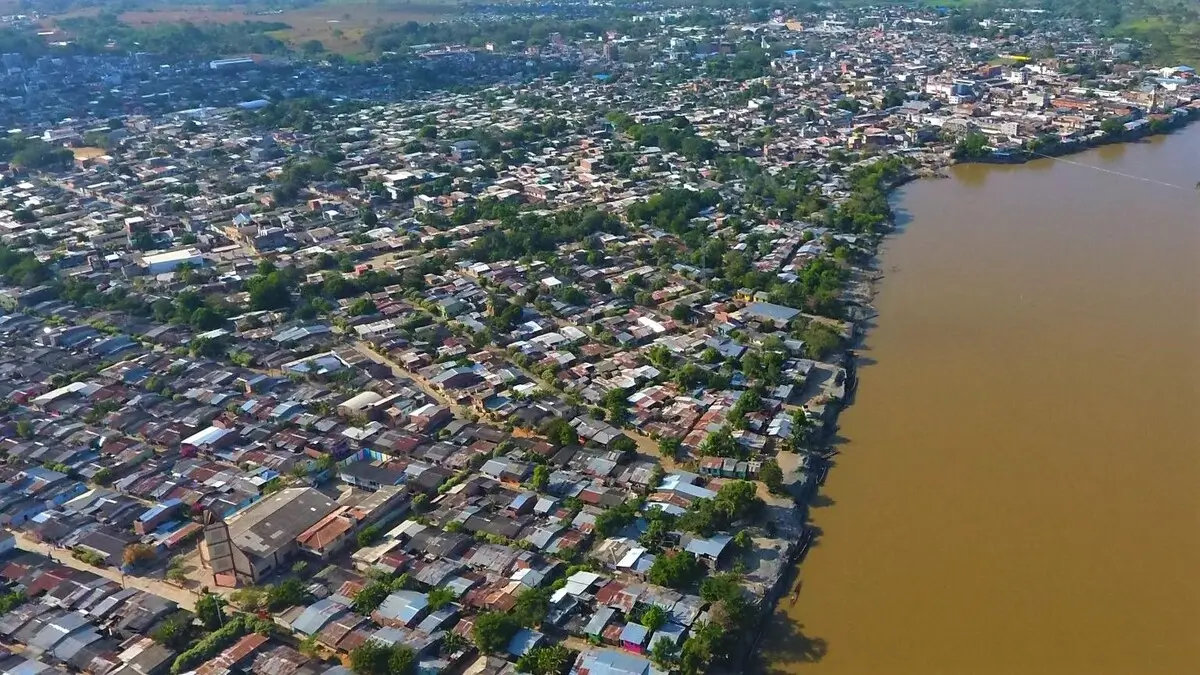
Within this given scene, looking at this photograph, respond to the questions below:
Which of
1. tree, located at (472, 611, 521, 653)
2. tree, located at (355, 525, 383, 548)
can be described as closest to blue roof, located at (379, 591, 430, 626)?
tree, located at (472, 611, 521, 653)

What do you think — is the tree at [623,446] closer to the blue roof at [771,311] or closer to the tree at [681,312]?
the tree at [681,312]

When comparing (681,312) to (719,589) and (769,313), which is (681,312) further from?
(719,589)

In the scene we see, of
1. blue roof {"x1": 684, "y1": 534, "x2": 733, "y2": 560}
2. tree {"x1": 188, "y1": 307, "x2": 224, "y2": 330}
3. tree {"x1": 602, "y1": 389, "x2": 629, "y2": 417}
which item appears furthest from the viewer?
tree {"x1": 188, "y1": 307, "x2": 224, "y2": 330}

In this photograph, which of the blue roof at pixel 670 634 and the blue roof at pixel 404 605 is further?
the blue roof at pixel 404 605

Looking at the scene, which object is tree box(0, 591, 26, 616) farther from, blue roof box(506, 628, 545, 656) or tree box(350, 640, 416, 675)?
blue roof box(506, 628, 545, 656)

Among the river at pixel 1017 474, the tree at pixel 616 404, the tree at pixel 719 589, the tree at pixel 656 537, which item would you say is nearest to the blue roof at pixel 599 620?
the tree at pixel 719 589

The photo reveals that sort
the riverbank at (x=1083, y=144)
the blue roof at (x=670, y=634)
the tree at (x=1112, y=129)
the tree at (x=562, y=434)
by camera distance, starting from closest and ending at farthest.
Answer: the blue roof at (x=670, y=634)
the tree at (x=562, y=434)
the riverbank at (x=1083, y=144)
the tree at (x=1112, y=129)

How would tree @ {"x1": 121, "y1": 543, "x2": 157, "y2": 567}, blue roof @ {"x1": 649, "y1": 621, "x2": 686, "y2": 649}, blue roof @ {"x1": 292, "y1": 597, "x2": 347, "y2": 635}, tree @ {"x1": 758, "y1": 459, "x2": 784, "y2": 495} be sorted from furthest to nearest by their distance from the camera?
tree @ {"x1": 758, "y1": 459, "x2": 784, "y2": 495}, tree @ {"x1": 121, "y1": 543, "x2": 157, "y2": 567}, blue roof @ {"x1": 292, "y1": 597, "x2": 347, "y2": 635}, blue roof @ {"x1": 649, "y1": 621, "x2": 686, "y2": 649}

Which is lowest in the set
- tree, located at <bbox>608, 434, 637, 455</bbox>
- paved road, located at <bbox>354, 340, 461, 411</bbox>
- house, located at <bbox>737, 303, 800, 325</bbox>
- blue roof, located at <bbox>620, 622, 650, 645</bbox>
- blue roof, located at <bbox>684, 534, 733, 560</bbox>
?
blue roof, located at <bbox>620, 622, 650, 645</bbox>
